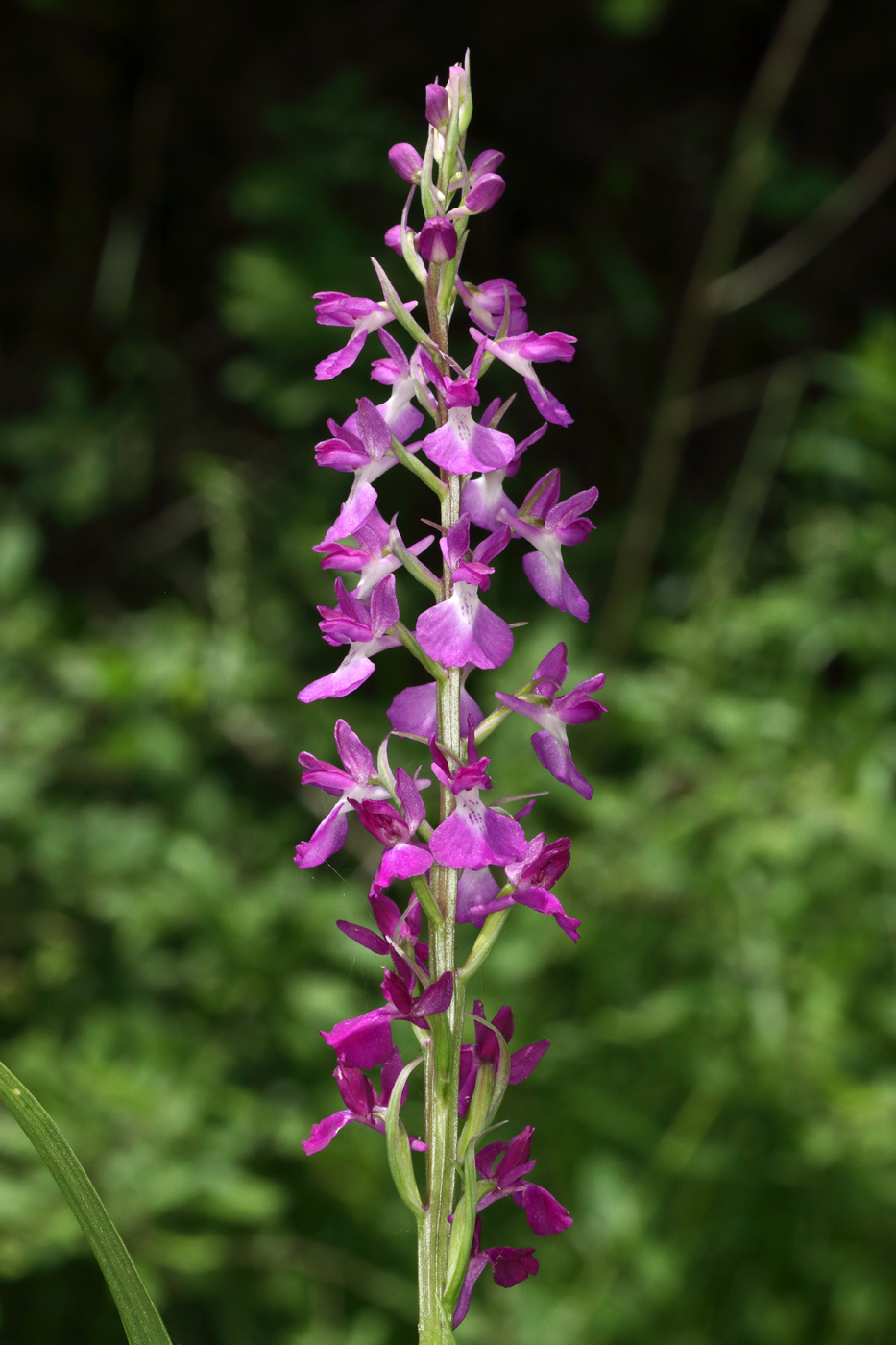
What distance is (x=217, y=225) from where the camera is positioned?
301 cm

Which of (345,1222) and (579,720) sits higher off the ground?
(579,720)

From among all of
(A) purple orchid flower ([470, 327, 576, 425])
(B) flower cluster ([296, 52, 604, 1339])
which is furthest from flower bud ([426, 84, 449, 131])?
(A) purple orchid flower ([470, 327, 576, 425])

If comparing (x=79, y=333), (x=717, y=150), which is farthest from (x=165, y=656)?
(x=717, y=150)

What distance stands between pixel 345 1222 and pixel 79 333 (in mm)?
2109

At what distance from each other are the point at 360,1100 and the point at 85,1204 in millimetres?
153

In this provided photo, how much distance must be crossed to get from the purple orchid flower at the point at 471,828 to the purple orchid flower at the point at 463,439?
12 cm

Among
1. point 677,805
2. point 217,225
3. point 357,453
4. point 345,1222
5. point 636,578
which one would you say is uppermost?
point 217,225

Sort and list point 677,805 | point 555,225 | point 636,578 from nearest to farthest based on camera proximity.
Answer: point 677,805 → point 636,578 → point 555,225

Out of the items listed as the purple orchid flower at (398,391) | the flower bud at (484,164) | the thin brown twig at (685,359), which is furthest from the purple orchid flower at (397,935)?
the thin brown twig at (685,359)

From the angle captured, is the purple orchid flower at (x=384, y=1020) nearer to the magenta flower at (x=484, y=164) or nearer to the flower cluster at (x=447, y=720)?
the flower cluster at (x=447, y=720)

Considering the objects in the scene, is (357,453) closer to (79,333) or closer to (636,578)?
(636,578)

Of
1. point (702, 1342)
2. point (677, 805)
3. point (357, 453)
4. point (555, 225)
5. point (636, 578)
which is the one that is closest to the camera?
point (357, 453)

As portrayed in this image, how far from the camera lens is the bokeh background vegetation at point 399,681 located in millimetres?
1981

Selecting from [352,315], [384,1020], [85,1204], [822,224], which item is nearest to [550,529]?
[352,315]
